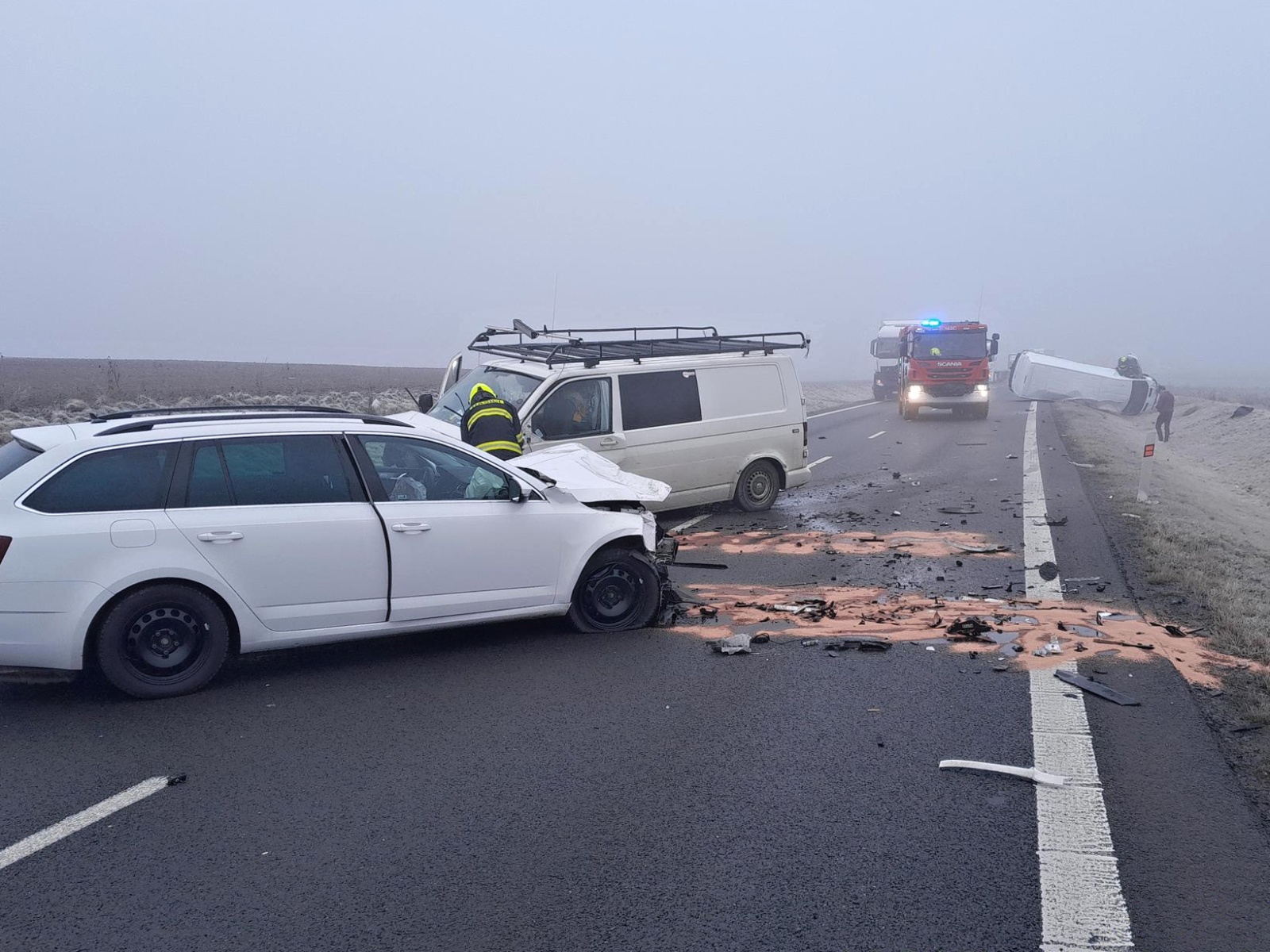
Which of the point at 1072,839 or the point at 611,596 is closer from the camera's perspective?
the point at 1072,839

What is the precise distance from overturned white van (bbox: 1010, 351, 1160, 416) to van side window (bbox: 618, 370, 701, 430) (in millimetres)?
35458

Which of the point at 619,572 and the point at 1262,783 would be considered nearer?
the point at 1262,783

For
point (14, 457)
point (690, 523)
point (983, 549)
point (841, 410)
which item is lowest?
point (841, 410)

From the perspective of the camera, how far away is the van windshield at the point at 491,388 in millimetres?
11461

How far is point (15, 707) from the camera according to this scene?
20.0 feet

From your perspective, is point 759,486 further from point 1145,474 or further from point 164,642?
point 164,642

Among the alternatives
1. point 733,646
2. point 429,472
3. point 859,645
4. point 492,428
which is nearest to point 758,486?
point 492,428

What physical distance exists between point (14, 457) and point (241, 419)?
4.30ft

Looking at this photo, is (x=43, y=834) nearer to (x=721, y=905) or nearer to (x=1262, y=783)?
(x=721, y=905)

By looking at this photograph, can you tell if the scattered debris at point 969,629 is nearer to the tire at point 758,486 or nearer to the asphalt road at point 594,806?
the asphalt road at point 594,806

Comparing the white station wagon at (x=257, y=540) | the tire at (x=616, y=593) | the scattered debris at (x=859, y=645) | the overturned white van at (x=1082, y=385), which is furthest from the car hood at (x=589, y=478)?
the overturned white van at (x=1082, y=385)

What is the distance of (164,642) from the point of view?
243 inches

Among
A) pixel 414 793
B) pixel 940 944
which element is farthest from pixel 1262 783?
pixel 414 793

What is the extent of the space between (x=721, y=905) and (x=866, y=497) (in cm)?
1162
